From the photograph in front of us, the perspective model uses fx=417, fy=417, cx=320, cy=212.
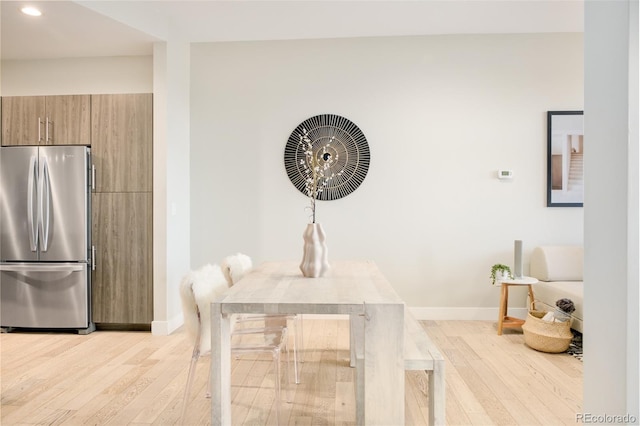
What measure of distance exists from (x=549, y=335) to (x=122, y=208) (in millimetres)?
3606

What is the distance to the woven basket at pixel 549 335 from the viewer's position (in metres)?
3.04

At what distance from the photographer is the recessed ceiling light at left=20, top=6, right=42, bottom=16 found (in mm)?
2986

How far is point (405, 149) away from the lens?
4.02m

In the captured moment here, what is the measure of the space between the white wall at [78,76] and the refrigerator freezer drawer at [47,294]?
168 centimetres

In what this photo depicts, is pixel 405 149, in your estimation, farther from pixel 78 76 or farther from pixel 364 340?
pixel 78 76

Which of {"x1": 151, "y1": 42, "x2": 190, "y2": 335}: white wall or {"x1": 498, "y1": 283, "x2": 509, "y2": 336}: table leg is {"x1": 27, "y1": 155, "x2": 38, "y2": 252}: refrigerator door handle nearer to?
{"x1": 151, "y1": 42, "x2": 190, "y2": 335}: white wall

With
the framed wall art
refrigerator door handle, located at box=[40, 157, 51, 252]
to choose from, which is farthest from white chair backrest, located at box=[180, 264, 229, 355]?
the framed wall art

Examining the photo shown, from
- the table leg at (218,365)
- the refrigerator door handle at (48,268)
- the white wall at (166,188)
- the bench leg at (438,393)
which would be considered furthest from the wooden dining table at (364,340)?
the refrigerator door handle at (48,268)

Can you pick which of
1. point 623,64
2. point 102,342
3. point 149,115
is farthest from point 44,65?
point 623,64

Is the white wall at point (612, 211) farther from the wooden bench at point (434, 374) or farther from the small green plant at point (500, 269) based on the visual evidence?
the small green plant at point (500, 269)

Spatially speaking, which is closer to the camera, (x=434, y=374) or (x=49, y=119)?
(x=434, y=374)

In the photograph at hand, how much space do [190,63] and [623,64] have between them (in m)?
3.70

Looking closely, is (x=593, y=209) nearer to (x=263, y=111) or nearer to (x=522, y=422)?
(x=522, y=422)

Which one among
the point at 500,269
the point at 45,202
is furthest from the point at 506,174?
the point at 45,202
